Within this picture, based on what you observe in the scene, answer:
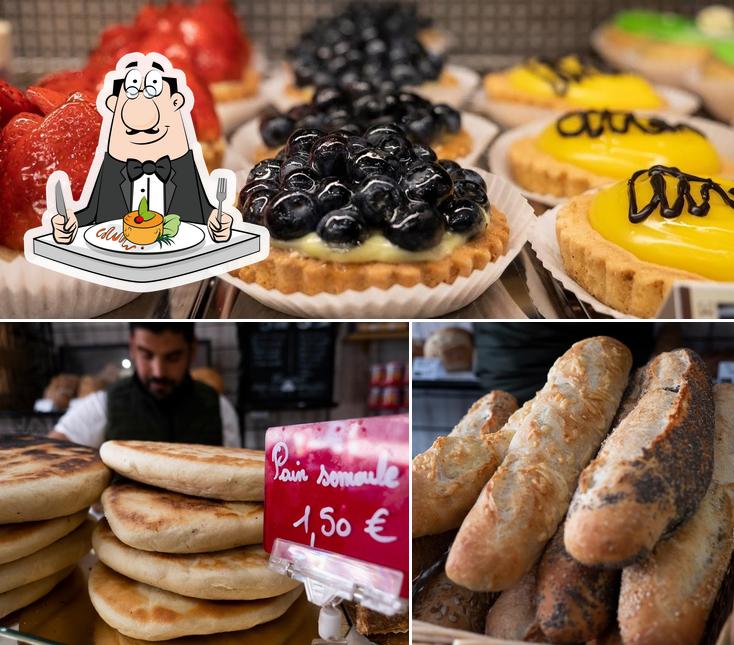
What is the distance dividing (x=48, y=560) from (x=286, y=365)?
2.10 feet

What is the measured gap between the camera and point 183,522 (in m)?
1.62

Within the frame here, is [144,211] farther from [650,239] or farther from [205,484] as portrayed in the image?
[650,239]

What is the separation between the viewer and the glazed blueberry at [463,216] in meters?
1.60

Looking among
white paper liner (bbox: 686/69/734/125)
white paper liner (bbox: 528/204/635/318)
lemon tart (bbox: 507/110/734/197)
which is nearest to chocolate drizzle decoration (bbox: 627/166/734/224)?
white paper liner (bbox: 528/204/635/318)

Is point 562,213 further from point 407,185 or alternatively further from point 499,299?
point 407,185

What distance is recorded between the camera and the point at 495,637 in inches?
54.9

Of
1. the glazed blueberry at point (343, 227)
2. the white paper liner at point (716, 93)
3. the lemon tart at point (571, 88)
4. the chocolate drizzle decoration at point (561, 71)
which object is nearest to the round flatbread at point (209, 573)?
the glazed blueberry at point (343, 227)

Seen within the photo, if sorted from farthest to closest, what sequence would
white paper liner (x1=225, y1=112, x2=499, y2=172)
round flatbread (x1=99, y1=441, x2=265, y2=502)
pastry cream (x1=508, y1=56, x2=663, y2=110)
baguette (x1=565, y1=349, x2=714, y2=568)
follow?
pastry cream (x1=508, y1=56, x2=663, y2=110) < white paper liner (x1=225, y1=112, x2=499, y2=172) < round flatbread (x1=99, y1=441, x2=265, y2=502) < baguette (x1=565, y1=349, x2=714, y2=568)

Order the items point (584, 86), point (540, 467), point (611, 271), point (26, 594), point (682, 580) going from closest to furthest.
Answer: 1. point (682, 580)
2. point (540, 467)
3. point (611, 271)
4. point (26, 594)
5. point (584, 86)

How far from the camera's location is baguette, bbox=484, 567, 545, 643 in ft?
4.49

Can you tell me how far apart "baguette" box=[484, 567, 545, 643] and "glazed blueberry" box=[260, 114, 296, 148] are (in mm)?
1376

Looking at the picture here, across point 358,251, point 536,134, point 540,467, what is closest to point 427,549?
point 540,467

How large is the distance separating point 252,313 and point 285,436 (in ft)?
0.80

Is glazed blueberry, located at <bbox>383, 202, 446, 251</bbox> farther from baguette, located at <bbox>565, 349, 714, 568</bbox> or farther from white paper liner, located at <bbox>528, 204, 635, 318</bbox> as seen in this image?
baguette, located at <bbox>565, 349, 714, 568</bbox>
